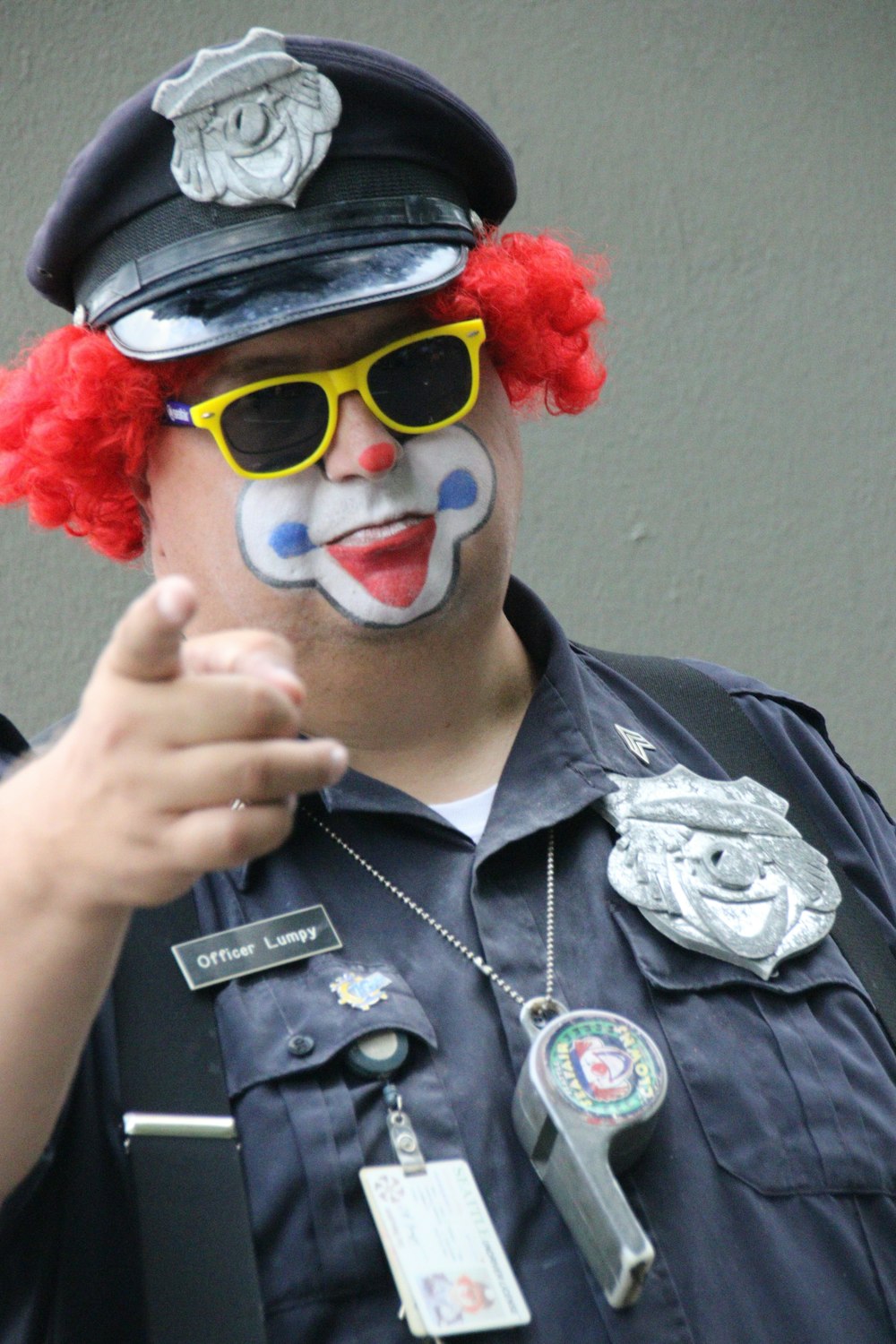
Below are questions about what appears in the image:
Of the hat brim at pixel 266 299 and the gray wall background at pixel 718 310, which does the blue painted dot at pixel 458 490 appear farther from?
the gray wall background at pixel 718 310

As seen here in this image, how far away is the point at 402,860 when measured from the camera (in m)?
1.44

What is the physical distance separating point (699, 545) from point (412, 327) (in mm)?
1110

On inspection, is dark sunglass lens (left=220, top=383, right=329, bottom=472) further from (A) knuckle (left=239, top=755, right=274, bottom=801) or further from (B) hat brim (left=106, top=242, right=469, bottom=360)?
(A) knuckle (left=239, top=755, right=274, bottom=801)

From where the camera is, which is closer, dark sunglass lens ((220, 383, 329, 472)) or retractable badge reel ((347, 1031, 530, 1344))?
retractable badge reel ((347, 1031, 530, 1344))

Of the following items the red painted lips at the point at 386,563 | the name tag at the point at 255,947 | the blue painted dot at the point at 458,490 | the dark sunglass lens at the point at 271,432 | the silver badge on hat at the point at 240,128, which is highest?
the silver badge on hat at the point at 240,128

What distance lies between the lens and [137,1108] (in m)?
1.18

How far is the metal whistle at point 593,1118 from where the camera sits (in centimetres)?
115

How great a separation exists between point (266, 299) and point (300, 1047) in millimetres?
659

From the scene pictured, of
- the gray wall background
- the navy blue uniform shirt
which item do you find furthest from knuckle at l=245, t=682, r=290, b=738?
the gray wall background

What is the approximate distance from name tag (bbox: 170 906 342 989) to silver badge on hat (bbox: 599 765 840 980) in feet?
0.92

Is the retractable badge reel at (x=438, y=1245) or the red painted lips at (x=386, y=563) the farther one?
the red painted lips at (x=386, y=563)

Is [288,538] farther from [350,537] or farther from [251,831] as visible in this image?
[251,831]

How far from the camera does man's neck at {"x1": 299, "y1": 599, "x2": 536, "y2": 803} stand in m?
1.46

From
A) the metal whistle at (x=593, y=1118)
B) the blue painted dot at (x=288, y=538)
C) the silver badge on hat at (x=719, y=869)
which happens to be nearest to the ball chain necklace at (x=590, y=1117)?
the metal whistle at (x=593, y=1118)
